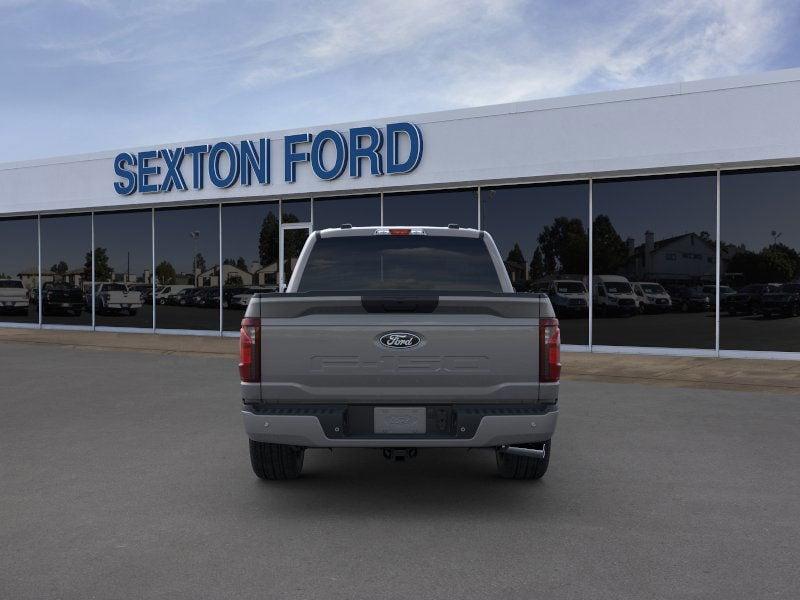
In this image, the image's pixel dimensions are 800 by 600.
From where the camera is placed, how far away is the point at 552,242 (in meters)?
16.2

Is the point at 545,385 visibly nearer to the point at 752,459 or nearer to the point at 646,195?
the point at 752,459

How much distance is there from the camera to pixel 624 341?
51.3 ft

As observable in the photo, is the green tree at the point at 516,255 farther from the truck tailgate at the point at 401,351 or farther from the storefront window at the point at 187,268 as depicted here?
the truck tailgate at the point at 401,351

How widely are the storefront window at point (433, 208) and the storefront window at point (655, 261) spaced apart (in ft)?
9.17

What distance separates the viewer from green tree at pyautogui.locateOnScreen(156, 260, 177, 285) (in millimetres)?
21266

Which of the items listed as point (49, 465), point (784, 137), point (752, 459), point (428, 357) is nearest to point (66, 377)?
point (49, 465)

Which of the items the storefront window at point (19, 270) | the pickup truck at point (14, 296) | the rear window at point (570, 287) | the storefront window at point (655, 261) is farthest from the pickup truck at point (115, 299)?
the storefront window at point (655, 261)

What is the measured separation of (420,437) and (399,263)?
196 centimetres

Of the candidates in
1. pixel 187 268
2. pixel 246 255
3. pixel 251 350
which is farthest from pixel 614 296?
pixel 251 350

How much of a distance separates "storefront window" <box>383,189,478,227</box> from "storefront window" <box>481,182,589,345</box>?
1.97 feet

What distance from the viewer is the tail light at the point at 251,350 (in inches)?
194

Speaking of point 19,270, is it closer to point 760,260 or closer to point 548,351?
point 760,260

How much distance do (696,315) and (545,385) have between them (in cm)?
1097

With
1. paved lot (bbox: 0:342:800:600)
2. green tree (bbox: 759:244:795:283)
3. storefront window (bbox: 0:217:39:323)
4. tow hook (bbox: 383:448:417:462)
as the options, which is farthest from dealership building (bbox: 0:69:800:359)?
tow hook (bbox: 383:448:417:462)
